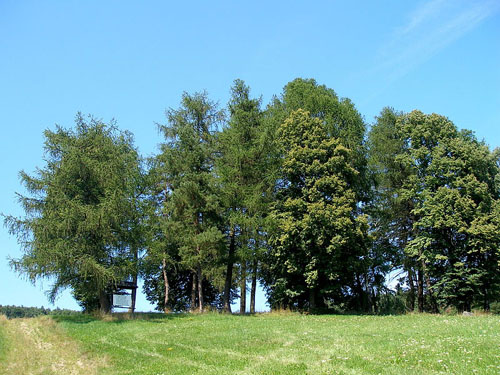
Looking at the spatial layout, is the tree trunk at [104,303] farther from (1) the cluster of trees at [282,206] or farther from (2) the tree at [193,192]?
(2) the tree at [193,192]

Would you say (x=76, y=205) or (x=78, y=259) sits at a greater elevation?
(x=76, y=205)

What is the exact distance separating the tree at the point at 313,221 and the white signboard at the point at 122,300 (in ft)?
33.8

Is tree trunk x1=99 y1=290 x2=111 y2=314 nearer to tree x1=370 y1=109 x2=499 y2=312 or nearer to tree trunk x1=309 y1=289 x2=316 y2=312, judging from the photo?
tree trunk x1=309 y1=289 x2=316 y2=312

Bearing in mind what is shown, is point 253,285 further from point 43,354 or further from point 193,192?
point 43,354

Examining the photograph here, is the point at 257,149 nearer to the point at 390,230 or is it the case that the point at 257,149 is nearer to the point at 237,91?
the point at 237,91

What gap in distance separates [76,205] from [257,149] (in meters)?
13.0

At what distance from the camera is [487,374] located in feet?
33.2

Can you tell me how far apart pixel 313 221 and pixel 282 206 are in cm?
354

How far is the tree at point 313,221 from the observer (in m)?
27.8

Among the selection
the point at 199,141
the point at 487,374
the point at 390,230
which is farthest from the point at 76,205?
the point at 390,230

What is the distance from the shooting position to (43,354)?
16.4 m

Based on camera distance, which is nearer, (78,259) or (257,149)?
(78,259)

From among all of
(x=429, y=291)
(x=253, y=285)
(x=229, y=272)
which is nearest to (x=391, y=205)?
(x=429, y=291)

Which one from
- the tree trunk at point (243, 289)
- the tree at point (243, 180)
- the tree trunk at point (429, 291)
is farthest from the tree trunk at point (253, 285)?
the tree trunk at point (429, 291)
